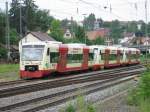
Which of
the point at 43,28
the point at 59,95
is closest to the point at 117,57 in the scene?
the point at 59,95

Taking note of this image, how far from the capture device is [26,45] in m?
37.4

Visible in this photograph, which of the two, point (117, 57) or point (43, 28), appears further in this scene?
point (43, 28)

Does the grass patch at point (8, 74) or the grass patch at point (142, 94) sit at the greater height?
the grass patch at point (142, 94)

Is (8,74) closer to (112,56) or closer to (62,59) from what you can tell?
(62,59)

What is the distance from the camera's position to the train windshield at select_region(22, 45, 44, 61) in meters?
36.5

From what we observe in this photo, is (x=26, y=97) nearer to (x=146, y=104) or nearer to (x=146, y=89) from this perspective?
(x=146, y=89)

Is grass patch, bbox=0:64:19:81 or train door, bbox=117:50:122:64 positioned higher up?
train door, bbox=117:50:122:64

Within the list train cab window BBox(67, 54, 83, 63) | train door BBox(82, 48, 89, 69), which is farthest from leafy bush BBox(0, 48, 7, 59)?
train cab window BBox(67, 54, 83, 63)

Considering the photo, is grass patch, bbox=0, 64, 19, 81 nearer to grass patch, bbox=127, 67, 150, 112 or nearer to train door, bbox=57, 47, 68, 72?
train door, bbox=57, 47, 68, 72

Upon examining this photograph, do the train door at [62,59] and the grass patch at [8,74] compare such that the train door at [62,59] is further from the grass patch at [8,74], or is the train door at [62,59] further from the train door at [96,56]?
the train door at [96,56]

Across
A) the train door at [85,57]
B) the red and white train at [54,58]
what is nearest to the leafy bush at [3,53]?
the red and white train at [54,58]

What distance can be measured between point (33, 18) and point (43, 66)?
9715 cm

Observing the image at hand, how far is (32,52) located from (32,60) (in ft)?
2.31

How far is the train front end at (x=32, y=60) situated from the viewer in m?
36.1
